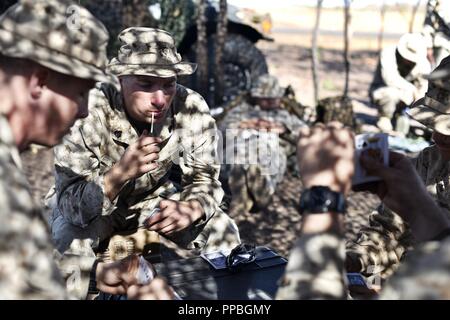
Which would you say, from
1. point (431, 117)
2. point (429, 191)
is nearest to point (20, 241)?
point (431, 117)

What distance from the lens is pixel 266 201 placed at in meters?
6.37

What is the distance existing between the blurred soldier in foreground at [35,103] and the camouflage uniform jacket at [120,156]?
1265 mm

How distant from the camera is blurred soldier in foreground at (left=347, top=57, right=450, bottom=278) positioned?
306 centimetres

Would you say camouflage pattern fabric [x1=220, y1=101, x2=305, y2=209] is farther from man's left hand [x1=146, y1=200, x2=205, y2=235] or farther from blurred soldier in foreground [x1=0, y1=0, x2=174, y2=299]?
blurred soldier in foreground [x1=0, y1=0, x2=174, y2=299]

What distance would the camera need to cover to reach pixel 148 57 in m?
3.67

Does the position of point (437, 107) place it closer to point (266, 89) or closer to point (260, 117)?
point (260, 117)

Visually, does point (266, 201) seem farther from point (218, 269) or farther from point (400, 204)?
point (400, 204)

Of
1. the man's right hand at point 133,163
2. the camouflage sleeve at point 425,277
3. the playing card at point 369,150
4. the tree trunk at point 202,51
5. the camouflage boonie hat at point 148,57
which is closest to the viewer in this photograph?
the camouflage sleeve at point 425,277

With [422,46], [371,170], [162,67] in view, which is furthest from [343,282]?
[422,46]

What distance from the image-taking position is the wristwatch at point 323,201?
189cm

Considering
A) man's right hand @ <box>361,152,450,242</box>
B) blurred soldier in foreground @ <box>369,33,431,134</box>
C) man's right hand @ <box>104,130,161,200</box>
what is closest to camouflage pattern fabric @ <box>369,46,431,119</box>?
blurred soldier in foreground @ <box>369,33,431,134</box>

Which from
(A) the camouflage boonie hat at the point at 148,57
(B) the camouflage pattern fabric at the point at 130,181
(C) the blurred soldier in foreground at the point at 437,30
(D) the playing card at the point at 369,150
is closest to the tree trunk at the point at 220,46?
(C) the blurred soldier in foreground at the point at 437,30

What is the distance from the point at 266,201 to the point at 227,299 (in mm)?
3922

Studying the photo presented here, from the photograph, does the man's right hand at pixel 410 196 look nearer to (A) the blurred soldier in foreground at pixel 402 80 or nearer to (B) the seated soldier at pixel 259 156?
(B) the seated soldier at pixel 259 156
